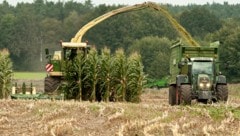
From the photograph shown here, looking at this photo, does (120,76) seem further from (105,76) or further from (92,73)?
(92,73)

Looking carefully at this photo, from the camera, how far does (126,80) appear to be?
93.3 feet

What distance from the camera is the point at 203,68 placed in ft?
81.7

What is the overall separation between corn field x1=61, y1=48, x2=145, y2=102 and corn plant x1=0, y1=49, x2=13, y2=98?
3.05m

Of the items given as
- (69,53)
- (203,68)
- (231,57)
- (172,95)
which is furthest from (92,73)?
(231,57)

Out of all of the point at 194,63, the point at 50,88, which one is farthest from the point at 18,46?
the point at 194,63

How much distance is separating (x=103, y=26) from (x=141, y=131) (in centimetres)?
10060

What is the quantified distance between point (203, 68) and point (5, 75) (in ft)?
32.0

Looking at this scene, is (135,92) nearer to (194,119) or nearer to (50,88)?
(50,88)

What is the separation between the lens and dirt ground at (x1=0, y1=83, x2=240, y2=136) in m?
15.7

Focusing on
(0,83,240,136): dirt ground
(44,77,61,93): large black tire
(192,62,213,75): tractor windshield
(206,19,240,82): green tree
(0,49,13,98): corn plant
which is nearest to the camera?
(0,83,240,136): dirt ground

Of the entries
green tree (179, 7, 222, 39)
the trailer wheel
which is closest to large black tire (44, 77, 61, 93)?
the trailer wheel

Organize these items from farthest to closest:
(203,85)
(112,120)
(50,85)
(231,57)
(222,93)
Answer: (231,57) < (50,85) < (222,93) < (203,85) < (112,120)

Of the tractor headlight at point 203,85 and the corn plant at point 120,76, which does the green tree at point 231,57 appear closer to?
the corn plant at point 120,76

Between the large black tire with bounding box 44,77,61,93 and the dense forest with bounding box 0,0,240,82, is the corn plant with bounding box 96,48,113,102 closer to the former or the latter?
the large black tire with bounding box 44,77,61,93
